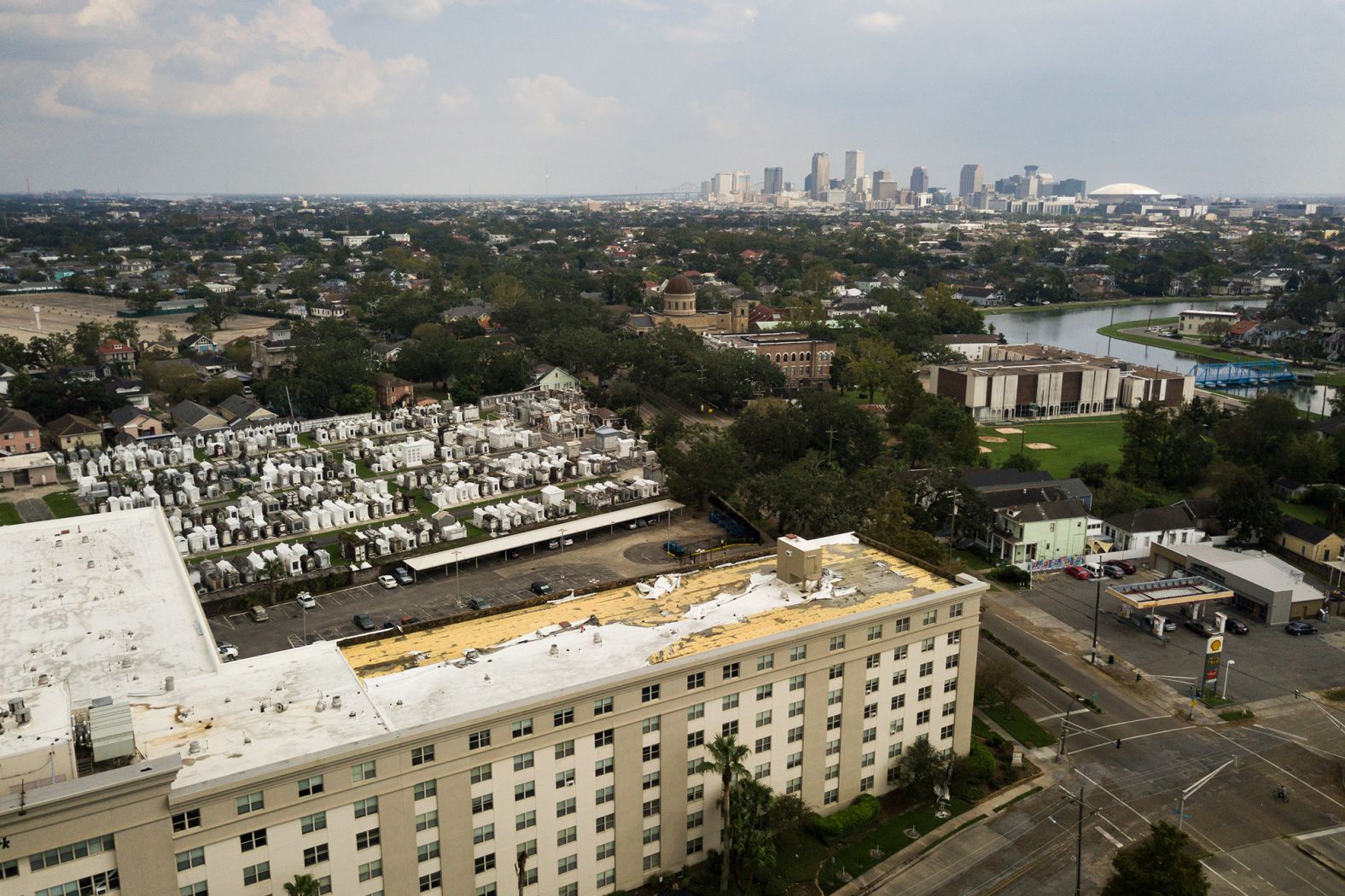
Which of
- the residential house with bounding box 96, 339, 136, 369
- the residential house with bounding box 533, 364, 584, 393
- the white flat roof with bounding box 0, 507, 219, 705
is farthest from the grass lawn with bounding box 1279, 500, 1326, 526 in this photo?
the residential house with bounding box 96, 339, 136, 369

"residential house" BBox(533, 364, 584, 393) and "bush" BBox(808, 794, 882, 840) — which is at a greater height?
"residential house" BBox(533, 364, 584, 393)

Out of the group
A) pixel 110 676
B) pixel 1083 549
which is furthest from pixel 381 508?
pixel 1083 549

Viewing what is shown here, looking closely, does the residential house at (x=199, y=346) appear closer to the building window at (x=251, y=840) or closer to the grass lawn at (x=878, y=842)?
the building window at (x=251, y=840)

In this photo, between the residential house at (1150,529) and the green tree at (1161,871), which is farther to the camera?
the residential house at (1150,529)

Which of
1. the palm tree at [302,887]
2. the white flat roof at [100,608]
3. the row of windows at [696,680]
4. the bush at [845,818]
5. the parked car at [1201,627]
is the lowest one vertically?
the parked car at [1201,627]

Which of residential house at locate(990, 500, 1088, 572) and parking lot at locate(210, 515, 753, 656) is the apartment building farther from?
residential house at locate(990, 500, 1088, 572)

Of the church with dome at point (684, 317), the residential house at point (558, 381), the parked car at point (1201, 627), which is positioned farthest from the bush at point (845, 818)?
the church with dome at point (684, 317)

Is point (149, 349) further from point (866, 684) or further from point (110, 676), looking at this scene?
point (866, 684)
